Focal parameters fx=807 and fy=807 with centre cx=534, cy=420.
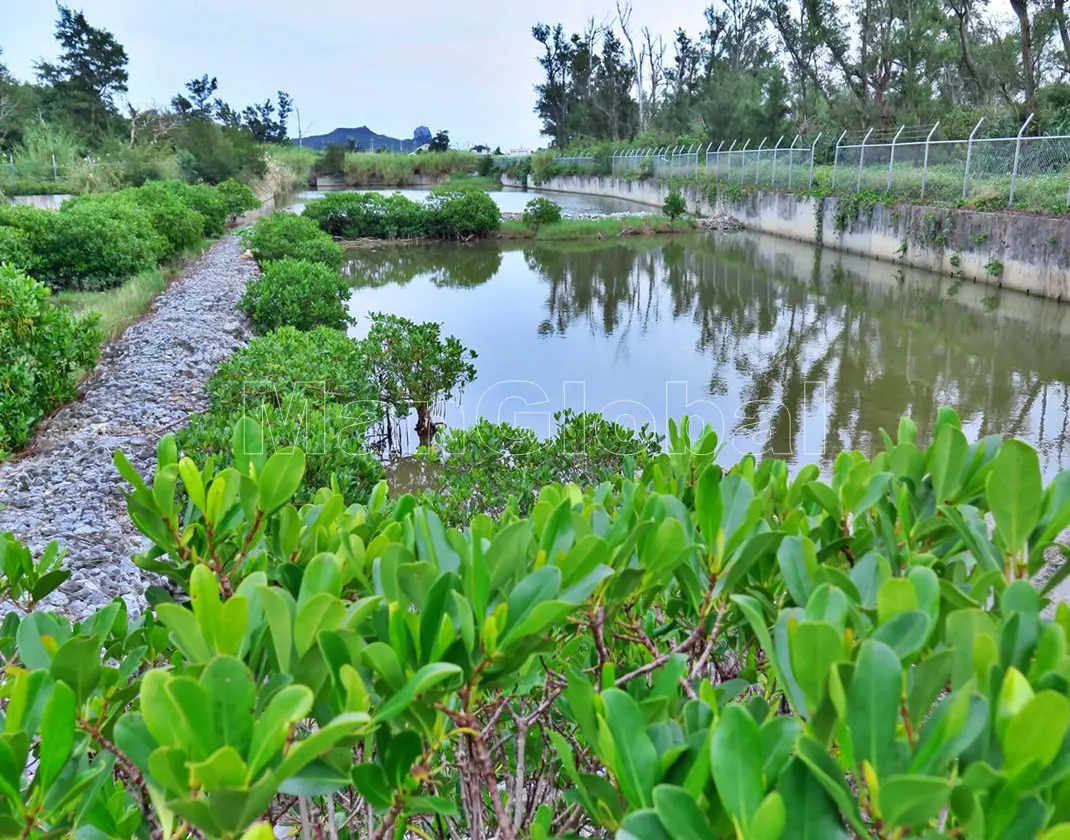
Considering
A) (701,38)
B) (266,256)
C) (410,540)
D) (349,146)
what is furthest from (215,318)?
(349,146)

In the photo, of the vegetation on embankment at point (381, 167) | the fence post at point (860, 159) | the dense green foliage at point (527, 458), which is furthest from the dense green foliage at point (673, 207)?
the vegetation on embankment at point (381, 167)

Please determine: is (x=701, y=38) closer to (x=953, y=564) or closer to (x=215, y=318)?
(x=215, y=318)

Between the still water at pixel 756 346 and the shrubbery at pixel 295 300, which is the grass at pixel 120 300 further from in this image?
the still water at pixel 756 346

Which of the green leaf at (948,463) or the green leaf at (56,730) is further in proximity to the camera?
the green leaf at (948,463)

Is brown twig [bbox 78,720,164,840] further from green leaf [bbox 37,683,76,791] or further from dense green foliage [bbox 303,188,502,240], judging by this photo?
dense green foliage [bbox 303,188,502,240]

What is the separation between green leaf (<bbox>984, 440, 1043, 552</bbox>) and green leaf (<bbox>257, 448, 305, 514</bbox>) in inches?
30.6

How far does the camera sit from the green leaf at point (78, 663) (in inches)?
28.9

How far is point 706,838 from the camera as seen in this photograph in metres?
0.53

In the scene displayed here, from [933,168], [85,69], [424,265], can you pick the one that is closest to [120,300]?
[424,265]

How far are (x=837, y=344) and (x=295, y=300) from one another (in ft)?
19.4

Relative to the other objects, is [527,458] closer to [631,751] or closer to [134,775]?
[134,775]

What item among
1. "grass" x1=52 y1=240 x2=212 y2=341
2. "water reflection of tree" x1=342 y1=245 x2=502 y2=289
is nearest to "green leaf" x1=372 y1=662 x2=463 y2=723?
"grass" x1=52 y1=240 x2=212 y2=341

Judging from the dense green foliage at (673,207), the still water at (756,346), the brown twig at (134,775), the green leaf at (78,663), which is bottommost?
the still water at (756,346)

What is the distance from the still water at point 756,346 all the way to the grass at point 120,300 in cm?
252
